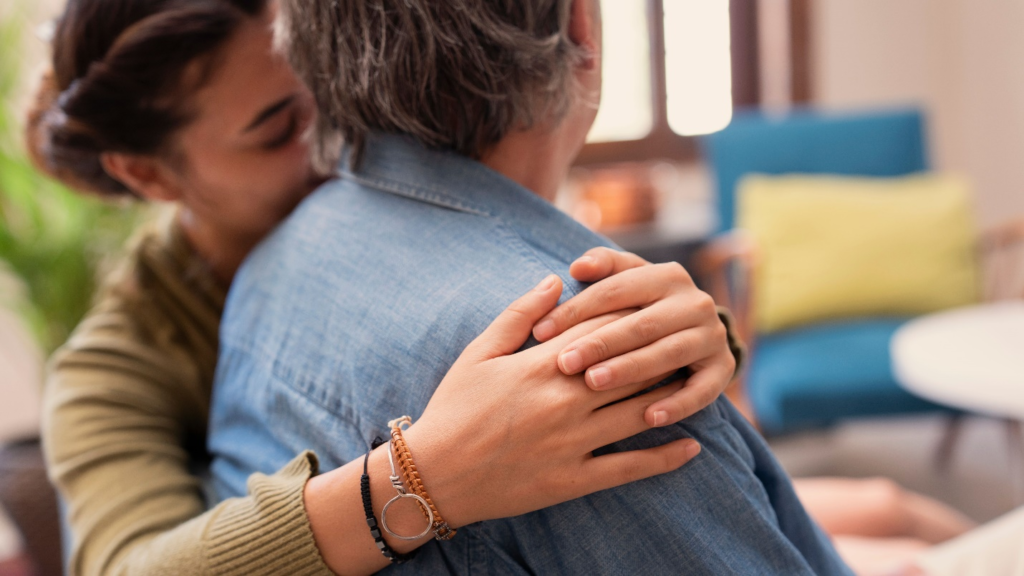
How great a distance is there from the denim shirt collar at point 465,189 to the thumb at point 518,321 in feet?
0.28

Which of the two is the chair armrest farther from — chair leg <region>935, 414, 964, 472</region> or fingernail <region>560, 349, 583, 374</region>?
fingernail <region>560, 349, 583, 374</region>

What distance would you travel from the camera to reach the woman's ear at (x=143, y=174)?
3.40ft

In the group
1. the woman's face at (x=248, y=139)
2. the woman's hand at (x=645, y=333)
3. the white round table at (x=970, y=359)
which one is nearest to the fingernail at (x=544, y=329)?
the woman's hand at (x=645, y=333)

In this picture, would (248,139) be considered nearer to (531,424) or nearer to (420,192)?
(420,192)

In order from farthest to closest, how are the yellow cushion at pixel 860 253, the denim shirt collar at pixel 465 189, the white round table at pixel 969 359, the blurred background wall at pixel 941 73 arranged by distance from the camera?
the blurred background wall at pixel 941 73, the yellow cushion at pixel 860 253, the white round table at pixel 969 359, the denim shirt collar at pixel 465 189

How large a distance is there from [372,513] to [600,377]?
22 cm

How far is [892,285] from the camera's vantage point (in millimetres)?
2381

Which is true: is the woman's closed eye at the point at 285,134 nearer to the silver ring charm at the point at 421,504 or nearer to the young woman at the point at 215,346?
the young woman at the point at 215,346

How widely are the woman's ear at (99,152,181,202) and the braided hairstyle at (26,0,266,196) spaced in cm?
2

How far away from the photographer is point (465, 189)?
2.30ft

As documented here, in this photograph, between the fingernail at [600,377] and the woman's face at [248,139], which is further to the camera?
the woman's face at [248,139]

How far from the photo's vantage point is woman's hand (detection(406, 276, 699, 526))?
577 mm

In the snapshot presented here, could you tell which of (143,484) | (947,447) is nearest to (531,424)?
(143,484)

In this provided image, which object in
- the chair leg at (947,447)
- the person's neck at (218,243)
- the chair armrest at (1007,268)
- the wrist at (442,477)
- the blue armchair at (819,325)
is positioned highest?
the person's neck at (218,243)
